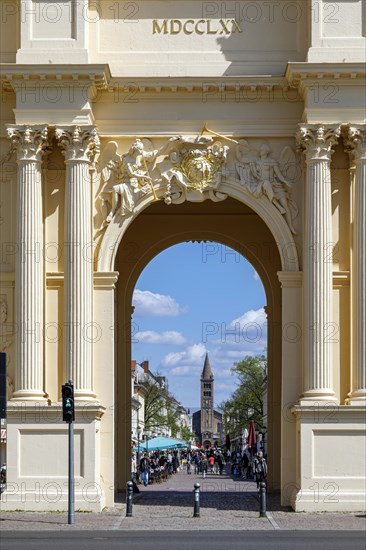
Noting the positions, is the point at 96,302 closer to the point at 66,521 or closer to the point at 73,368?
the point at 73,368

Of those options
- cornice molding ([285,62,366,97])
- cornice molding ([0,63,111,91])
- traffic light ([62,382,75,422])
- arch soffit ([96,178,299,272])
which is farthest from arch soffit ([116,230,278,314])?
traffic light ([62,382,75,422])

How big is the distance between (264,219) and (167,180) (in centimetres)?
290

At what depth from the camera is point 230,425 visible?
154000mm

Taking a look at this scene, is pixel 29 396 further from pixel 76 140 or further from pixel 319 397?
pixel 319 397

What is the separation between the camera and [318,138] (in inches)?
1523

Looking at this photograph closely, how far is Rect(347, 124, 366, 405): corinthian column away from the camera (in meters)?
38.4

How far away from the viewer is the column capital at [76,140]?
38.7 m

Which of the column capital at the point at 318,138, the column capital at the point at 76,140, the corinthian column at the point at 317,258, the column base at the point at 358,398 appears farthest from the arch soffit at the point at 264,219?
the column base at the point at 358,398

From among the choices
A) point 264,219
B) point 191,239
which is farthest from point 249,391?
point 264,219

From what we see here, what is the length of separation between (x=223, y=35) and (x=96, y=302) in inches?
324

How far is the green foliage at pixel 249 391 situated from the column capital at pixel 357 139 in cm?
7364

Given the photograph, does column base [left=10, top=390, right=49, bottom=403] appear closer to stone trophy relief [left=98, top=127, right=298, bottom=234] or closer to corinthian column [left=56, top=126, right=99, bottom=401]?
corinthian column [left=56, top=126, right=99, bottom=401]

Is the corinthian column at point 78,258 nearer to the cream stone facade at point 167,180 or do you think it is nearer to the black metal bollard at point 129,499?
the cream stone facade at point 167,180

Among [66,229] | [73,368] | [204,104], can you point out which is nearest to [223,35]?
[204,104]
